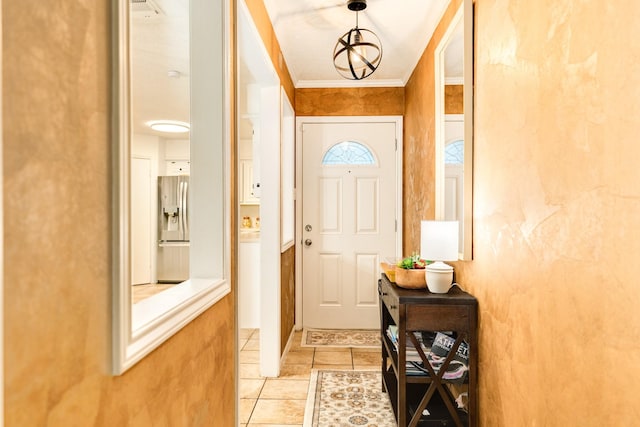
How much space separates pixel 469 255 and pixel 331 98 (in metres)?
2.47

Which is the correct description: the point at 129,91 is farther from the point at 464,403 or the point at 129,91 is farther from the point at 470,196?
the point at 464,403

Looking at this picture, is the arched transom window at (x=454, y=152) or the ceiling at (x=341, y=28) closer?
the arched transom window at (x=454, y=152)

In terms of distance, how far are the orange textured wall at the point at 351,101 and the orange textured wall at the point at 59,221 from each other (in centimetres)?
325

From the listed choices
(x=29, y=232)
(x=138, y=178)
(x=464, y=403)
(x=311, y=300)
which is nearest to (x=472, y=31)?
(x=464, y=403)

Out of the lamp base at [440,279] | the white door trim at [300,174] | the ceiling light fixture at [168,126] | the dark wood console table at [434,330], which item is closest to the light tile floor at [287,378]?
the white door trim at [300,174]

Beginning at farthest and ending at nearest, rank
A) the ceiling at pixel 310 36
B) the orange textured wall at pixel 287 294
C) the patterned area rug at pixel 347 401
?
the orange textured wall at pixel 287 294 → the ceiling at pixel 310 36 → the patterned area rug at pixel 347 401

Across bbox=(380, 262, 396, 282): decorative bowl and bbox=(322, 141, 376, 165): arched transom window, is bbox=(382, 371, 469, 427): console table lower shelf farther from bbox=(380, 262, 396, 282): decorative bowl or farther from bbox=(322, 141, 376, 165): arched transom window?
bbox=(322, 141, 376, 165): arched transom window

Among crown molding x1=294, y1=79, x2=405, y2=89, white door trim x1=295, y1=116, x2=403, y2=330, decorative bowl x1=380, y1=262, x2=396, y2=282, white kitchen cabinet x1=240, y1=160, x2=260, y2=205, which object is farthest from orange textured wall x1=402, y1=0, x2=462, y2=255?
white kitchen cabinet x1=240, y1=160, x2=260, y2=205

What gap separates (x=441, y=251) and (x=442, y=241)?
0.05m

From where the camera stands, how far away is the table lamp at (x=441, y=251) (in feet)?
6.77

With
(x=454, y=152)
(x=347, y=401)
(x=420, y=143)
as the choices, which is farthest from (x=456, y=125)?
(x=347, y=401)

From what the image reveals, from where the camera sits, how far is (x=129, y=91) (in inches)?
36.1

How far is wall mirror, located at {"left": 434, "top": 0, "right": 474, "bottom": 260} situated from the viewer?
6.66ft

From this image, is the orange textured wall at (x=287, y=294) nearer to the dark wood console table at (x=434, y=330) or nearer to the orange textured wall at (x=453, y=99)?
the dark wood console table at (x=434, y=330)
